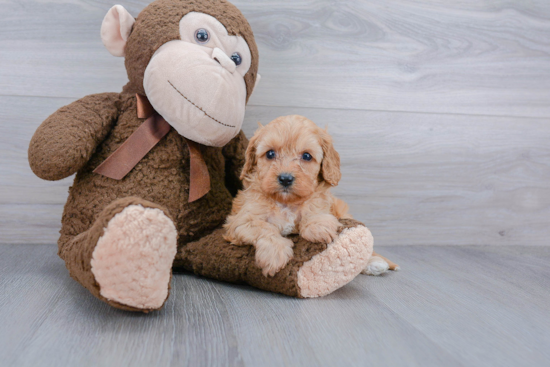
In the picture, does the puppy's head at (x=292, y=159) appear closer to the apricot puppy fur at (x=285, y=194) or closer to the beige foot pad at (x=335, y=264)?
the apricot puppy fur at (x=285, y=194)

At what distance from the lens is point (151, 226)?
89cm

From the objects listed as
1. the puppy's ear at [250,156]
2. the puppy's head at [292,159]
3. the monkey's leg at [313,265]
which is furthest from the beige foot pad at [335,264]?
the puppy's ear at [250,156]

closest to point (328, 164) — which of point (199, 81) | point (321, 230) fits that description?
point (321, 230)

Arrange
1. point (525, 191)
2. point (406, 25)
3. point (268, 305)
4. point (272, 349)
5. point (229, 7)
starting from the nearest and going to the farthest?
point (272, 349) < point (268, 305) < point (229, 7) < point (406, 25) < point (525, 191)

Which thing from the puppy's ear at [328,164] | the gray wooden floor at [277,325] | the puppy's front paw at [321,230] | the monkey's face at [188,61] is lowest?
the gray wooden floor at [277,325]

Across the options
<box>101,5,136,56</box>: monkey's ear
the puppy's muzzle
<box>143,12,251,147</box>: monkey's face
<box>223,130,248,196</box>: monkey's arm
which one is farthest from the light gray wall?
the puppy's muzzle

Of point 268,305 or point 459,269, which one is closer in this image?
point 268,305

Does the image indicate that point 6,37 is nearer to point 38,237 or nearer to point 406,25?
point 38,237

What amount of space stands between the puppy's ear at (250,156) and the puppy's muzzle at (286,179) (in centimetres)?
19

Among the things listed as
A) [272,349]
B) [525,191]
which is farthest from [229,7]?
[525,191]

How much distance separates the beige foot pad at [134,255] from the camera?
88 cm

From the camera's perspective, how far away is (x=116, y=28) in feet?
4.21

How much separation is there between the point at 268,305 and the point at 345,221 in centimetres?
33

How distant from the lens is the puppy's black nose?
3.83 feet
